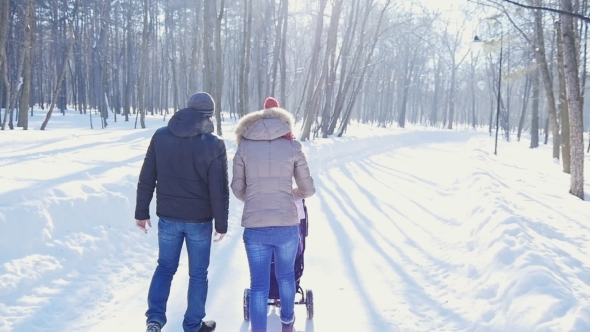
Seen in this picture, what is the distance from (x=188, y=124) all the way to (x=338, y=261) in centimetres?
340

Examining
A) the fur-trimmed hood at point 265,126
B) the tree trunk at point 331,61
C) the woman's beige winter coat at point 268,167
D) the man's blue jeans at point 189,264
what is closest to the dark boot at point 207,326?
the man's blue jeans at point 189,264

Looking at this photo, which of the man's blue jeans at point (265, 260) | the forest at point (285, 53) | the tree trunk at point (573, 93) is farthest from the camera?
the forest at point (285, 53)

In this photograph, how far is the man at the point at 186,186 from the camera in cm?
345

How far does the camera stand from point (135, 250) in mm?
6082

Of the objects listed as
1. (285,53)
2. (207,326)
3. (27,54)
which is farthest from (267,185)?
(285,53)

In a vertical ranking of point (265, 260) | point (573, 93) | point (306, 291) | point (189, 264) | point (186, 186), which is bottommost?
point (306, 291)

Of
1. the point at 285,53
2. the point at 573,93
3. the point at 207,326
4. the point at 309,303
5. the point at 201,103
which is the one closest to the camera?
the point at 201,103

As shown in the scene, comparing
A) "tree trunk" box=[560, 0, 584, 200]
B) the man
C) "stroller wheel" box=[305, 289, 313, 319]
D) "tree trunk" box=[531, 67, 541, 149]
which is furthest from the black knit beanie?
"tree trunk" box=[531, 67, 541, 149]

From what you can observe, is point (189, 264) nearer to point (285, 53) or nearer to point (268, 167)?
point (268, 167)

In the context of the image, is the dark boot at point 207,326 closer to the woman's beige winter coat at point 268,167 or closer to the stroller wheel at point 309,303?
the stroller wheel at point 309,303

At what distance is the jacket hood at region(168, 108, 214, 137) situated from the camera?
342 cm

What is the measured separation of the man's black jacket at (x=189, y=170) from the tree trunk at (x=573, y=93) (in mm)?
9557

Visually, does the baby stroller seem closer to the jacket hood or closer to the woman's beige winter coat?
the woman's beige winter coat

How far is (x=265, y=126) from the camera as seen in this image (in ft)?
10.9
